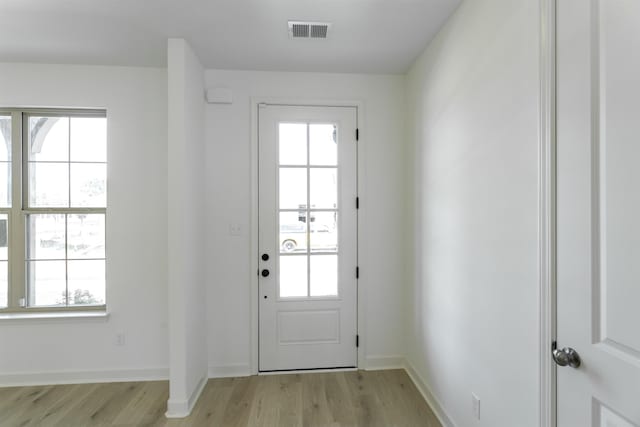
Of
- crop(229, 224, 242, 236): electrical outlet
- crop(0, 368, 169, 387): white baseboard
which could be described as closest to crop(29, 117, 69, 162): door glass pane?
crop(229, 224, 242, 236): electrical outlet

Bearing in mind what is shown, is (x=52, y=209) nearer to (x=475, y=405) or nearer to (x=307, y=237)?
(x=307, y=237)

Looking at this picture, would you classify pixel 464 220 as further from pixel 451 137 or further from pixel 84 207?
pixel 84 207

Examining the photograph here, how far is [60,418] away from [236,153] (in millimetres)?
2272

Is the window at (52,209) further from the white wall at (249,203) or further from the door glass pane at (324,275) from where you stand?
the door glass pane at (324,275)

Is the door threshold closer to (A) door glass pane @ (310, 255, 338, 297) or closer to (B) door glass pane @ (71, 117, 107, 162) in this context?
(A) door glass pane @ (310, 255, 338, 297)

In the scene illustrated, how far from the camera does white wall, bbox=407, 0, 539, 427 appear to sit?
1.30 m

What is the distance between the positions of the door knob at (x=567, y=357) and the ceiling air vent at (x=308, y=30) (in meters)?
2.11

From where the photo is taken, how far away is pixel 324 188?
9.03ft

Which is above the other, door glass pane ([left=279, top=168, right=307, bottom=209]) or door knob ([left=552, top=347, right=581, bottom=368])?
door glass pane ([left=279, top=168, right=307, bottom=209])

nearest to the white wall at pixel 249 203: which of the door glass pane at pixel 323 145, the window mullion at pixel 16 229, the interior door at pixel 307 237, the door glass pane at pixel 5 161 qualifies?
the interior door at pixel 307 237

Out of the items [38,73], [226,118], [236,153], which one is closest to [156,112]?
[226,118]

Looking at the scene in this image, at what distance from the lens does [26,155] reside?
2.61 metres

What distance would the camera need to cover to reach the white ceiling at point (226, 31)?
6.08 feet

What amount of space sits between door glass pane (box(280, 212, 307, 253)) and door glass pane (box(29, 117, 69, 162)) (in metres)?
1.93
